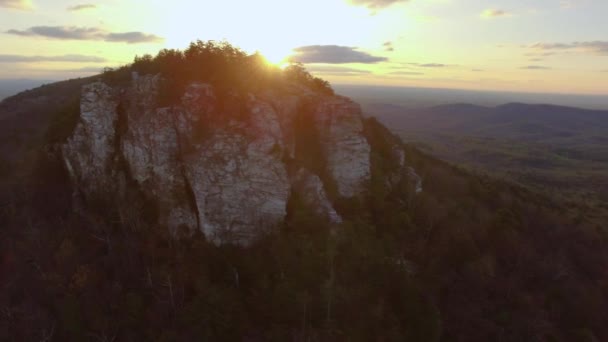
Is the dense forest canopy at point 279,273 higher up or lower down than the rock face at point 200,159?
lower down

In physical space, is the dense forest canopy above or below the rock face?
below

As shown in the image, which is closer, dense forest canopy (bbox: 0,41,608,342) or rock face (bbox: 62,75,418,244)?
dense forest canopy (bbox: 0,41,608,342)

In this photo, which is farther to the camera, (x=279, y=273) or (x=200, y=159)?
(x=200, y=159)

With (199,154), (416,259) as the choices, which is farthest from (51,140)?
(416,259)

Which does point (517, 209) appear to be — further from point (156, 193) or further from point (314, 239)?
point (156, 193)

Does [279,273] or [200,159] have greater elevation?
[200,159]

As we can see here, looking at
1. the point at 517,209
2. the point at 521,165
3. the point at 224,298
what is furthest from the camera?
the point at 521,165

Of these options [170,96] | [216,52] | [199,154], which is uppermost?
[216,52]

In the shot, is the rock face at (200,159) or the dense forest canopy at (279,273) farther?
the rock face at (200,159)
